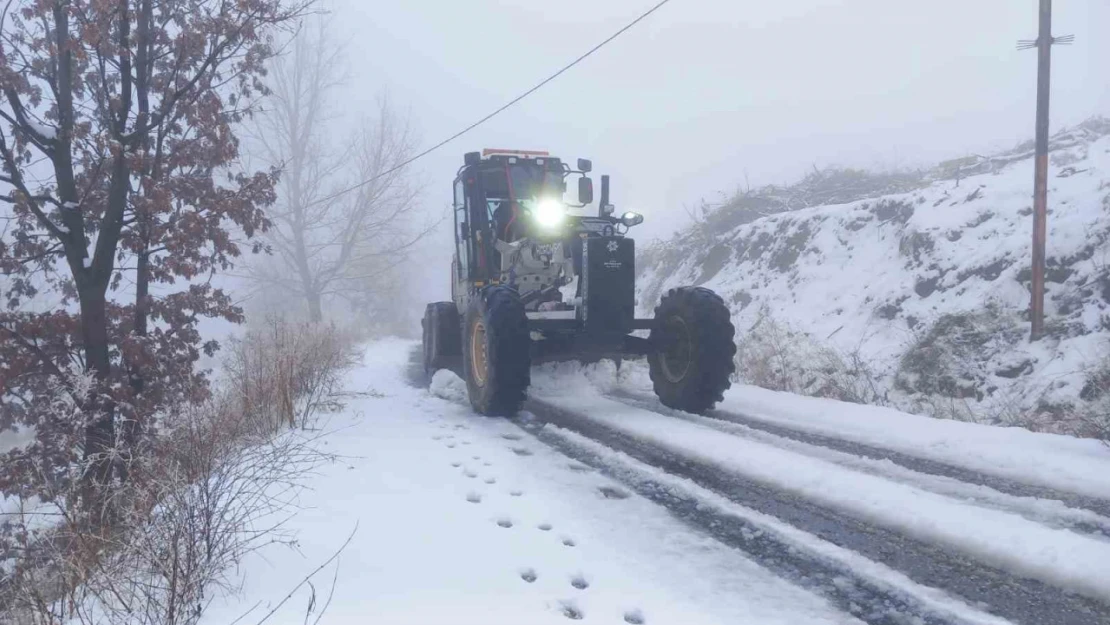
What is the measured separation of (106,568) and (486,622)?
4.44 feet

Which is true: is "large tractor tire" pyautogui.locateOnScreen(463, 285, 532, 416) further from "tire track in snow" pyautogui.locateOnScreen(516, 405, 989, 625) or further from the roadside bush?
the roadside bush

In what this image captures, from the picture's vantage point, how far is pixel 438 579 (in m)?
2.76

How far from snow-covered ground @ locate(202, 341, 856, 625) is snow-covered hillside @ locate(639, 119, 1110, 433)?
450 cm

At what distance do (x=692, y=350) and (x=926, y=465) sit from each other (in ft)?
8.19

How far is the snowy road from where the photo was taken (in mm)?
2566

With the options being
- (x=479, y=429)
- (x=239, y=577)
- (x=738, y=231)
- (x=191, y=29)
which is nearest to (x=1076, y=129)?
(x=738, y=231)

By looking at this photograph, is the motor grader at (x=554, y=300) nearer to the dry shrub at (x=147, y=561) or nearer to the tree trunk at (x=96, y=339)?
the tree trunk at (x=96, y=339)

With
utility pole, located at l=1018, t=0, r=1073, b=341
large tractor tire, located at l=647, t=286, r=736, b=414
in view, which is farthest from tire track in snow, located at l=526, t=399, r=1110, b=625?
utility pole, located at l=1018, t=0, r=1073, b=341

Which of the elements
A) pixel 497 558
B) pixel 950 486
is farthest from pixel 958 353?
pixel 497 558

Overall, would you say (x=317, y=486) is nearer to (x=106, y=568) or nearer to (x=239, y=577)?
(x=239, y=577)

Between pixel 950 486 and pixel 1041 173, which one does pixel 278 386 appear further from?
pixel 1041 173

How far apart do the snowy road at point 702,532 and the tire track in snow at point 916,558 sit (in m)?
0.01

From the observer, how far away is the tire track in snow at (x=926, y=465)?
3645 millimetres

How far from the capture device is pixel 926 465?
4.42m
